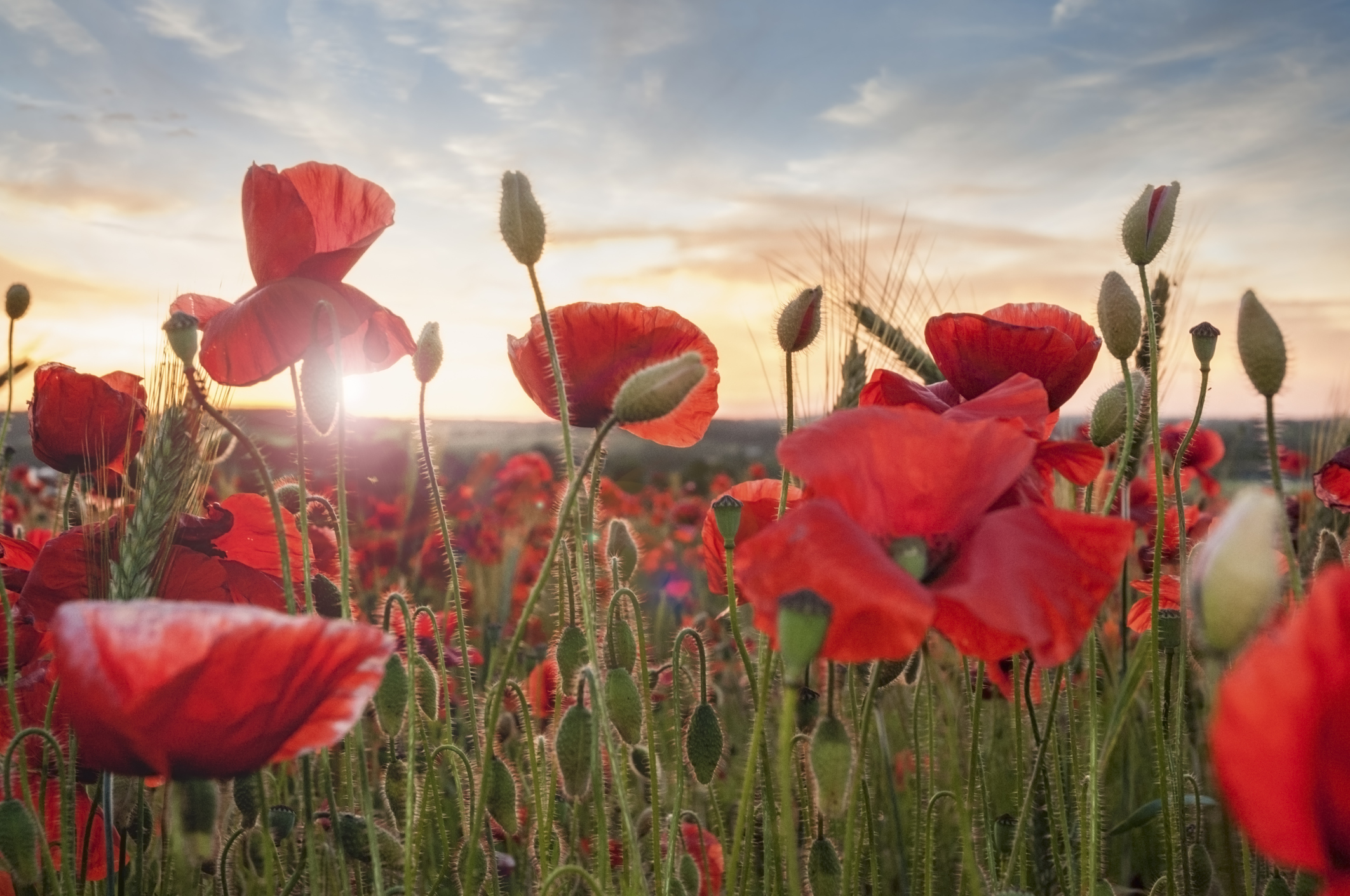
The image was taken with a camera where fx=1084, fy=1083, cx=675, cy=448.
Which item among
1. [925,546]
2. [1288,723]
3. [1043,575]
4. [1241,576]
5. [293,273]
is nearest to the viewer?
[1288,723]

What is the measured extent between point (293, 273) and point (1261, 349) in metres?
1.38

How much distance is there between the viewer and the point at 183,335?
1.32 m

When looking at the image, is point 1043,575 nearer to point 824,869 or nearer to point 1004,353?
point 1004,353

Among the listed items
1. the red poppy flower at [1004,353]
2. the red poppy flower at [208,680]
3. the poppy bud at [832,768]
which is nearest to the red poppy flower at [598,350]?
the red poppy flower at [1004,353]

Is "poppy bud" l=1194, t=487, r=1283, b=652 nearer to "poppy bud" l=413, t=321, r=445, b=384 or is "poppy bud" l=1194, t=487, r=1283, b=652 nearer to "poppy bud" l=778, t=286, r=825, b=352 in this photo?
"poppy bud" l=778, t=286, r=825, b=352

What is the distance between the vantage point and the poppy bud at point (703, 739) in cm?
159

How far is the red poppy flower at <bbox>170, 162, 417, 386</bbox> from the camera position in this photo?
1.55 m

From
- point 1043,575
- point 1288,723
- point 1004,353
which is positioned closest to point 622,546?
point 1004,353

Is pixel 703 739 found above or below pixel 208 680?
below

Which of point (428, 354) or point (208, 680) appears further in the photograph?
point (428, 354)

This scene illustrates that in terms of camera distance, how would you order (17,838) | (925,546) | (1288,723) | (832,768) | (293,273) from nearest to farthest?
(1288,723)
(925,546)
(832,768)
(17,838)
(293,273)

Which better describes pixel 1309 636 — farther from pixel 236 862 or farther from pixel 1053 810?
pixel 236 862

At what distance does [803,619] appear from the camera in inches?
31.0

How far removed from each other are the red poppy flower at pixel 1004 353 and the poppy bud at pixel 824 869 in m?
0.64
